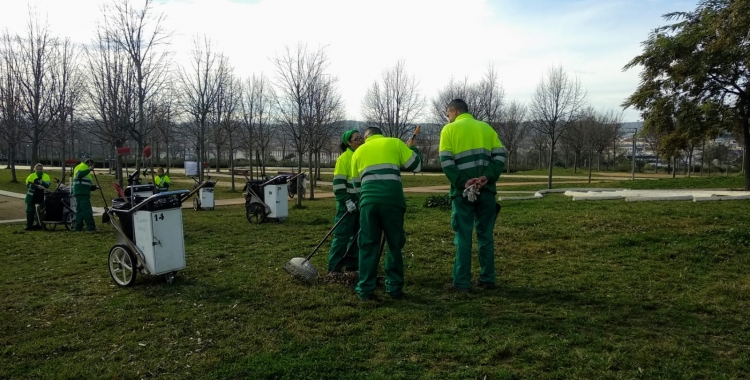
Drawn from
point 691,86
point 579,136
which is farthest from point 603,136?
point 691,86

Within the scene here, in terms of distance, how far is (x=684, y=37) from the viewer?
18984 millimetres

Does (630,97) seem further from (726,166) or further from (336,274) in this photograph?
(726,166)

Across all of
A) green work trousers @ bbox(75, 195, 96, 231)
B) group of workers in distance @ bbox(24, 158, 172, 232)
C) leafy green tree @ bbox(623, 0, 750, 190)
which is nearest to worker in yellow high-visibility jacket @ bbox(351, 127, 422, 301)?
group of workers in distance @ bbox(24, 158, 172, 232)

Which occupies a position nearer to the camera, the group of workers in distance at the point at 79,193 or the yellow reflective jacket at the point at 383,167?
the yellow reflective jacket at the point at 383,167

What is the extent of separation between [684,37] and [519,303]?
59.4ft

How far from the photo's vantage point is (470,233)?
5.61m

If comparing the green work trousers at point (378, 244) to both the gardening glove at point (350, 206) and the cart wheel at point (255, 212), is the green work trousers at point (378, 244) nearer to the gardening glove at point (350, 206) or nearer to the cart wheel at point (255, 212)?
the gardening glove at point (350, 206)

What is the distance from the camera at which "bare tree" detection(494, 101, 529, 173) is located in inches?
1833

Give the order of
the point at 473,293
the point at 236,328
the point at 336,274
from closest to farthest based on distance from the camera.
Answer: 1. the point at 236,328
2. the point at 473,293
3. the point at 336,274

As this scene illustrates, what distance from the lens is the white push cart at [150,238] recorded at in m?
6.32

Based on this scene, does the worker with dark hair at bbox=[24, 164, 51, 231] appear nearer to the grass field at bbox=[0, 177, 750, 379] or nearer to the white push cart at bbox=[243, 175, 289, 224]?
the grass field at bbox=[0, 177, 750, 379]

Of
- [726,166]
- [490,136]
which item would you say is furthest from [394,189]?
[726,166]

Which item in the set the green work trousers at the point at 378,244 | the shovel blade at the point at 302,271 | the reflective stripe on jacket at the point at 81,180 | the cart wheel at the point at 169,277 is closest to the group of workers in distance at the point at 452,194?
the green work trousers at the point at 378,244

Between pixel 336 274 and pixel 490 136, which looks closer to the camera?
pixel 490 136
